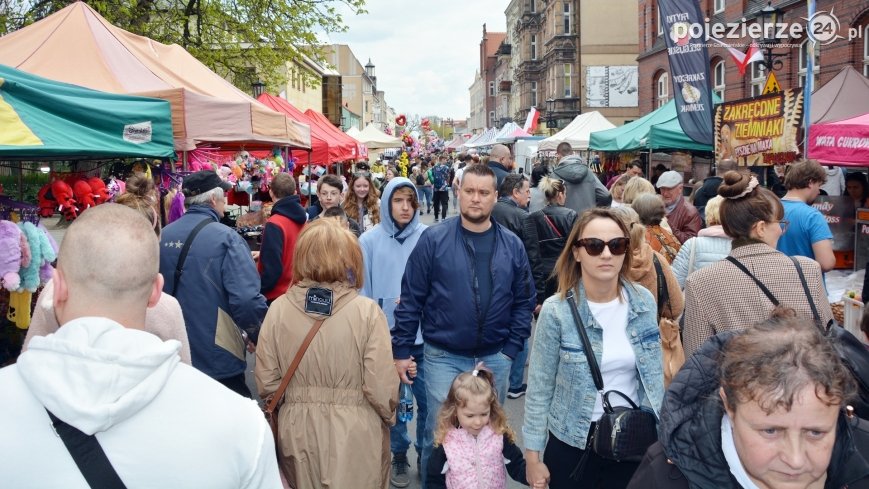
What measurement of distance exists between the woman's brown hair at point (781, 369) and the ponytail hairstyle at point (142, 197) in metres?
4.08

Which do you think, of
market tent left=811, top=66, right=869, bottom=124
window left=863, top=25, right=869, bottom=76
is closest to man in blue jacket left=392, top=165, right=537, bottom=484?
market tent left=811, top=66, right=869, bottom=124

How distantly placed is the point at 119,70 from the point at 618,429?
243 inches

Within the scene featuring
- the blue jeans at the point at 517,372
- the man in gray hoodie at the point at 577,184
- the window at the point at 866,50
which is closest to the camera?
the blue jeans at the point at 517,372

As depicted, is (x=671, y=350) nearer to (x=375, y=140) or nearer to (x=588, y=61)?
(x=375, y=140)

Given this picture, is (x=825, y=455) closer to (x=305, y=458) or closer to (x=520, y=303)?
(x=305, y=458)

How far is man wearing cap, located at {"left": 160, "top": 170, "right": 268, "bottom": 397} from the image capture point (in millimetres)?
4164

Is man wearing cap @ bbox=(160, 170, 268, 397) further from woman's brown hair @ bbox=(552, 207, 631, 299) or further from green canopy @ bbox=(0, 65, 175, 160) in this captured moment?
woman's brown hair @ bbox=(552, 207, 631, 299)

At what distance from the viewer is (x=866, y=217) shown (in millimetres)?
8273

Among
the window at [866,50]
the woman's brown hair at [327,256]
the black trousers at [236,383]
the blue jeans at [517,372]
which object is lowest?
the blue jeans at [517,372]

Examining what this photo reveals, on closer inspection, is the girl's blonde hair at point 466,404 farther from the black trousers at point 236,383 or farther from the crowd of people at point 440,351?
the black trousers at point 236,383

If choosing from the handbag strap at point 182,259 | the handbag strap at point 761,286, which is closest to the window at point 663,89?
the handbag strap at point 761,286

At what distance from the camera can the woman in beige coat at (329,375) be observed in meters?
3.38

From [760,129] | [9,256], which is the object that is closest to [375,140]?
[760,129]

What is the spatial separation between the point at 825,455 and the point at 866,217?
771 cm
